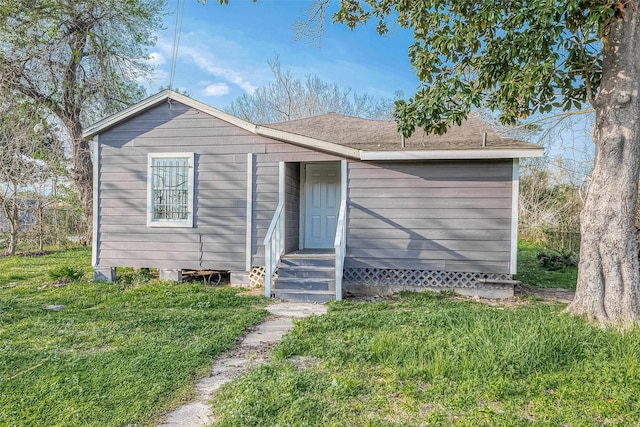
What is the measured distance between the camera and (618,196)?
4.18 metres

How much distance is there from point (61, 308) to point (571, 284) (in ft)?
29.6

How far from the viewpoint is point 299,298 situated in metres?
6.02

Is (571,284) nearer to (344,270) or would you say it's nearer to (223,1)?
(344,270)

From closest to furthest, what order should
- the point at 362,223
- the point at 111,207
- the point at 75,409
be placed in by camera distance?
the point at 75,409 → the point at 362,223 → the point at 111,207

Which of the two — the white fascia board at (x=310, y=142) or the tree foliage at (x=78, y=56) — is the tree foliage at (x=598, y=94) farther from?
the tree foliage at (x=78, y=56)

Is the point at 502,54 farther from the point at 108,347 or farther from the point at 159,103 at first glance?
the point at 159,103

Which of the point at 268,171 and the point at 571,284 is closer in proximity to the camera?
the point at 268,171

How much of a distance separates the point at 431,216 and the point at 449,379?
13.0 ft

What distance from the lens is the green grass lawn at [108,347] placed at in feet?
8.31

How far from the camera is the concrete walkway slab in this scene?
2.46 m

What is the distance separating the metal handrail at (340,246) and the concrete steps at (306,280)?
133mm

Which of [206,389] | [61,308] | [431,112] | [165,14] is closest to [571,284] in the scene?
[431,112]

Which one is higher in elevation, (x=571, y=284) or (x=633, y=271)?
(x=633, y=271)

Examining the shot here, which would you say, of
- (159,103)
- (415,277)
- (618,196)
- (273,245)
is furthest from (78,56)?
(618,196)
